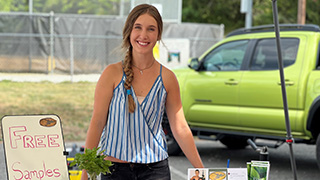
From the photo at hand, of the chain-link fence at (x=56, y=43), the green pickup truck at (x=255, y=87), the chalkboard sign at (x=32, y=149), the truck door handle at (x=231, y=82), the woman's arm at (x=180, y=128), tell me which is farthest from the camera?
the chain-link fence at (x=56, y=43)

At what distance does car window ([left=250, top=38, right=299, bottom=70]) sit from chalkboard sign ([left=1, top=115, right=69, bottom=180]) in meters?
5.92

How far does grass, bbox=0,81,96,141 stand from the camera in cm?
1366

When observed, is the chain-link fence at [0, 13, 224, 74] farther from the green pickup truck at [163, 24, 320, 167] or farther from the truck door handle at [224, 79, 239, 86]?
the truck door handle at [224, 79, 239, 86]

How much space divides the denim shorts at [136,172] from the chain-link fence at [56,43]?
16.7 m

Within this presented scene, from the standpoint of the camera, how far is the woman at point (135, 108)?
344 centimetres

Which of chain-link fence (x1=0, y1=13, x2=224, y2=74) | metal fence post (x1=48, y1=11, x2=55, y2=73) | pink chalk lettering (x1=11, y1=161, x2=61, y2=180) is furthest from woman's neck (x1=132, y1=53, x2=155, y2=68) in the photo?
metal fence post (x1=48, y1=11, x2=55, y2=73)

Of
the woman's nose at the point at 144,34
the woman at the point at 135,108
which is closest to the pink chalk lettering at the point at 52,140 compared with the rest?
the woman at the point at 135,108

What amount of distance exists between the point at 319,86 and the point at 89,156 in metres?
5.91

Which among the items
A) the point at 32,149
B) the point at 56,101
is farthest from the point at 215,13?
the point at 32,149

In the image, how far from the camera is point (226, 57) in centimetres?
983

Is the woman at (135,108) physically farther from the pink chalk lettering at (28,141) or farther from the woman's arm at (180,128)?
the pink chalk lettering at (28,141)

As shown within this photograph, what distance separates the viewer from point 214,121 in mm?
9742

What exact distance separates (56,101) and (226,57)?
7.75m

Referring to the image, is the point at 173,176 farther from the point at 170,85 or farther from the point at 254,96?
the point at 170,85
